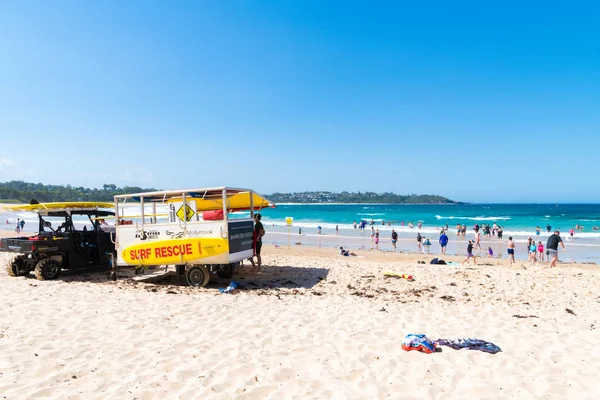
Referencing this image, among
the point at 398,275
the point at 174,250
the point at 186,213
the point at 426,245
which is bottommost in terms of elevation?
the point at 426,245

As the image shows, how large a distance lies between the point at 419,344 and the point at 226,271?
718 cm

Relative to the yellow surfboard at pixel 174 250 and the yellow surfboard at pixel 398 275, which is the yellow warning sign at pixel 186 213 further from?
the yellow surfboard at pixel 398 275

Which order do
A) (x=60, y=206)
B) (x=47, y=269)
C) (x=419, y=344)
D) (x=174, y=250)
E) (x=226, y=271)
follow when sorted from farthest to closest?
1. (x=226, y=271)
2. (x=60, y=206)
3. (x=47, y=269)
4. (x=174, y=250)
5. (x=419, y=344)

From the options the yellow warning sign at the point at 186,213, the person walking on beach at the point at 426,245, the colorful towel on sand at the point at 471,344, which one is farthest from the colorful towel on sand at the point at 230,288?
the person walking on beach at the point at 426,245

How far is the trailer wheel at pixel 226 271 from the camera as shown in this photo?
11.2 m

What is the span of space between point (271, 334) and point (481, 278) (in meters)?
8.58

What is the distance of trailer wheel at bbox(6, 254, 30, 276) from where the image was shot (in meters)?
11.4

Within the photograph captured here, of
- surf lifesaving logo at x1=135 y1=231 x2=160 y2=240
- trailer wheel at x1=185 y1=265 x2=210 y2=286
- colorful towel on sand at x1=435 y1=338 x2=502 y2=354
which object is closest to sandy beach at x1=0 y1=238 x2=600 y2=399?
colorful towel on sand at x1=435 y1=338 x2=502 y2=354

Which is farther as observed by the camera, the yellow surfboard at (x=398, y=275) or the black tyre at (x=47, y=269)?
the yellow surfboard at (x=398, y=275)

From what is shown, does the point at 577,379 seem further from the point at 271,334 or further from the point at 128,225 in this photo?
the point at 128,225

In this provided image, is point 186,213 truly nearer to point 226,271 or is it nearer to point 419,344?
point 226,271

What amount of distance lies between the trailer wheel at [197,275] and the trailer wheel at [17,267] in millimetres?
5626

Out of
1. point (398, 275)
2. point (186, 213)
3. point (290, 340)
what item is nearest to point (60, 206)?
point (186, 213)

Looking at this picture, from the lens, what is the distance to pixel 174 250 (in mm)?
10008
